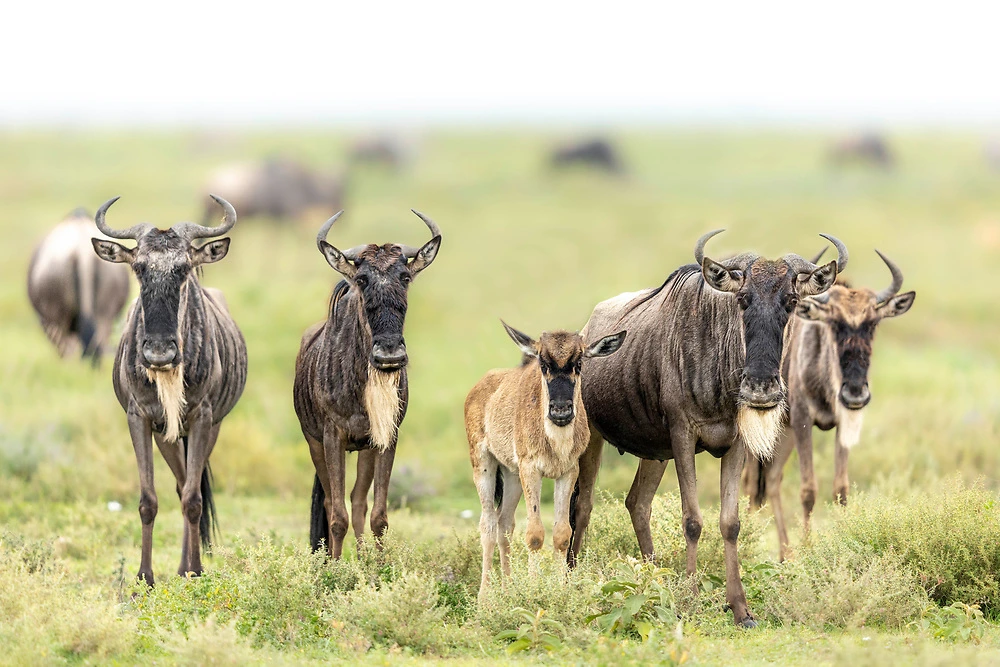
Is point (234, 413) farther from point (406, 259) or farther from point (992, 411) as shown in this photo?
point (992, 411)

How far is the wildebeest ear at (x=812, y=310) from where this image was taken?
33.1 ft

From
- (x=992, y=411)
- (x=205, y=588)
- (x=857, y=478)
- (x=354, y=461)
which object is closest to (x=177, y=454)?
(x=205, y=588)

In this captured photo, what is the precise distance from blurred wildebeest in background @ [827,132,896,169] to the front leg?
152 ft

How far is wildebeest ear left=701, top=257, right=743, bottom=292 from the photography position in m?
7.74

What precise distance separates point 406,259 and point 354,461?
558cm

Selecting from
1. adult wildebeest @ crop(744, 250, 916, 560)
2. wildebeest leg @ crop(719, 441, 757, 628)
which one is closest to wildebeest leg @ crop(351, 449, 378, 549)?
wildebeest leg @ crop(719, 441, 757, 628)

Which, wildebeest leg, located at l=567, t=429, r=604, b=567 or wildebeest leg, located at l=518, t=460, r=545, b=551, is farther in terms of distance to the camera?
wildebeest leg, located at l=567, t=429, r=604, b=567

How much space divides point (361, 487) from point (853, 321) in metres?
4.24

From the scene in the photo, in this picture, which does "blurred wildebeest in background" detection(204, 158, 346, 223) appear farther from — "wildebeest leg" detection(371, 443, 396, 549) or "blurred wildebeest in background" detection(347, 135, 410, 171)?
"wildebeest leg" detection(371, 443, 396, 549)

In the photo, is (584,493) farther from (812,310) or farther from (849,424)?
(812,310)

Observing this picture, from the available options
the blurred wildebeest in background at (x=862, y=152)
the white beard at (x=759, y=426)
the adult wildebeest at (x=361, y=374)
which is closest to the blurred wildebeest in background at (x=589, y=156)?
the blurred wildebeest in background at (x=862, y=152)

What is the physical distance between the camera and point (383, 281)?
8.20 m

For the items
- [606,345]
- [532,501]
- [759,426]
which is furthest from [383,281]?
[759,426]

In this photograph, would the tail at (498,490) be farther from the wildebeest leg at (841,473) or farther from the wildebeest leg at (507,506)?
the wildebeest leg at (841,473)
